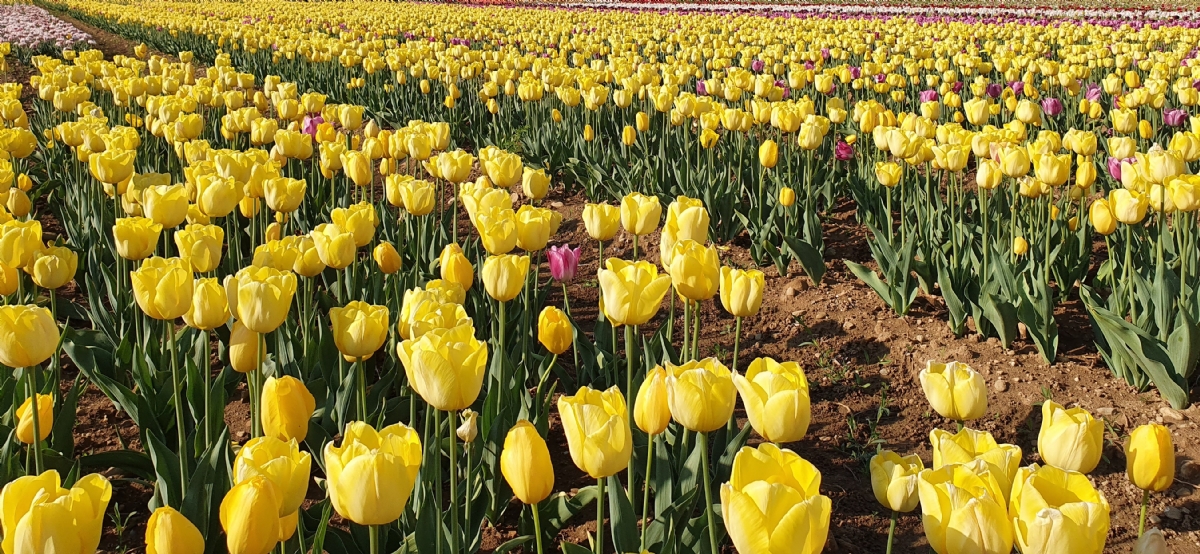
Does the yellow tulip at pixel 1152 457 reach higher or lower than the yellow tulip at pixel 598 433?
lower

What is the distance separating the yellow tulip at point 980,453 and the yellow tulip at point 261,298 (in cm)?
133

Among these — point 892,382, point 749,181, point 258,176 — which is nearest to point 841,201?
point 749,181

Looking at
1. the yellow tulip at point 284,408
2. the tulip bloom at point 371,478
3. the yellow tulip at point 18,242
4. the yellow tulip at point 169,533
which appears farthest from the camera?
the yellow tulip at point 18,242

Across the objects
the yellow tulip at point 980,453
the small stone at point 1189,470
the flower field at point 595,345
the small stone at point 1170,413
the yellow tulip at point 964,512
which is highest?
the yellow tulip at point 964,512

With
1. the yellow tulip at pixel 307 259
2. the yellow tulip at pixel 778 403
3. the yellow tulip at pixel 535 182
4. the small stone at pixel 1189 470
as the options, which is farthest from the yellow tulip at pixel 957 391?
the yellow tulip at pixel 535 182

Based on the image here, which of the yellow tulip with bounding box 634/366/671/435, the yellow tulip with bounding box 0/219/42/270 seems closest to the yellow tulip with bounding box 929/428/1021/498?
the yellow tulip with bounding box 634/366/671/435

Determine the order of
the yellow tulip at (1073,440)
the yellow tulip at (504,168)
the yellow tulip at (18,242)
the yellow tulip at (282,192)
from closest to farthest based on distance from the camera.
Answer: the yellow tulip at (1073,440) → the yellow tulip at (18,242) → the yellow tulip at (282,192) → the yellow tulip at (504,168)

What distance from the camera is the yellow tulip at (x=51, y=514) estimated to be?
1172 mm

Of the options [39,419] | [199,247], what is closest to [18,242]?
[199,247]

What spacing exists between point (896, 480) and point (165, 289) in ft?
5.29

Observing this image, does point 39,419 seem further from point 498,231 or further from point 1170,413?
point 1170,413

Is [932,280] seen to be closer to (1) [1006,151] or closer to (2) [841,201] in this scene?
(1) [1006,151]

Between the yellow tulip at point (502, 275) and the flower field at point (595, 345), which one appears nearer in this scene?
the flower field at point (595, 345)

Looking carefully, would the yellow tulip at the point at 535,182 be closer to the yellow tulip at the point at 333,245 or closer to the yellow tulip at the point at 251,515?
the yellow tulip at the point at 333,245
